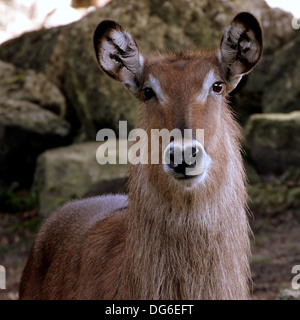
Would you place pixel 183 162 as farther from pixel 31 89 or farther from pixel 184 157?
pixel 31 89

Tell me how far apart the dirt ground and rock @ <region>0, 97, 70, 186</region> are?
126 centimetres

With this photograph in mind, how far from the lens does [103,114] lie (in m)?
12.1

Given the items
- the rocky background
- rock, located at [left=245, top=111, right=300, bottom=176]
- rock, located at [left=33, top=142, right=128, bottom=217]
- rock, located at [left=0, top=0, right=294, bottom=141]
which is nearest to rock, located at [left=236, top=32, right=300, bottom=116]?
the rocky background

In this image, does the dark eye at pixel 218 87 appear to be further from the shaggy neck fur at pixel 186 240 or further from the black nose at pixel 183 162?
the black nose at pixel 183 162

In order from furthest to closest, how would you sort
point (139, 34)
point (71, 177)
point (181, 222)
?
1. point (139, 34)
2. point (71, 177)
3. point (181, 222)

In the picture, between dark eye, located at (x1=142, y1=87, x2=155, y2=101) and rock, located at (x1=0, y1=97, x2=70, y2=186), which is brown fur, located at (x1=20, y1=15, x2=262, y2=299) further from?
rock, located at (x1=0, y1=97, x2=70, y2=186)

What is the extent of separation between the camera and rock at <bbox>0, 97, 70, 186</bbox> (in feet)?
40.7

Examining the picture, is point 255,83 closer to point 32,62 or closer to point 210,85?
point 32,62

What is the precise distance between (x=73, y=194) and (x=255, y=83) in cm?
454

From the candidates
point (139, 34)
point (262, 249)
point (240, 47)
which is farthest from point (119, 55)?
point (139, 34)

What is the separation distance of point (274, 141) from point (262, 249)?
2.59 m

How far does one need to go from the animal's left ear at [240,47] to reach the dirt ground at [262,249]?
380cm

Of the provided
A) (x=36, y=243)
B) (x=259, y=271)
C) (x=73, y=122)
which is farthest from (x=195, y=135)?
(x=73, y=122)
